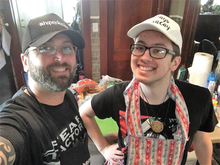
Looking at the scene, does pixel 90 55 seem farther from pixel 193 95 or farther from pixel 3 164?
pixel 3 164

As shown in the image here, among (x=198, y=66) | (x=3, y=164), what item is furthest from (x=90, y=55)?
(x=3, y=164)

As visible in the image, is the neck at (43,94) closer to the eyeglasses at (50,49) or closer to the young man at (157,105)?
the eyeglasses at (50,49)

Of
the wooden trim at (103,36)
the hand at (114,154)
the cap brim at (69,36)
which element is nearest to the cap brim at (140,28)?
the cap brim at (69,36)

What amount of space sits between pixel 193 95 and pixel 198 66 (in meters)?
0.83

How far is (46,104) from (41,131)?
128mm

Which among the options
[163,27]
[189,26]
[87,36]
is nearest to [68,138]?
[163,27]

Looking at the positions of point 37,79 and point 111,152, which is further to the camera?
point 111,152

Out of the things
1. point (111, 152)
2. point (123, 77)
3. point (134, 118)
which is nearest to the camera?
point (134, 118)

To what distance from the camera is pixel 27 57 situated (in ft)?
2.47

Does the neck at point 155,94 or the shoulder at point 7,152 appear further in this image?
the neck at point 155,94

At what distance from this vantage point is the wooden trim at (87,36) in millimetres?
2021

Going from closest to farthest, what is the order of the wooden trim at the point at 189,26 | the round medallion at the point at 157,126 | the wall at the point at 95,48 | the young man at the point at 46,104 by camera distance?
1. the young man at the point at 46,104
2. the round medallion at the point at 157,126
3. the wooden trim at the point at 189,26
4. the wall at the point at 95,48

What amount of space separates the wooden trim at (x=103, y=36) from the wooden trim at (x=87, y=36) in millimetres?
157

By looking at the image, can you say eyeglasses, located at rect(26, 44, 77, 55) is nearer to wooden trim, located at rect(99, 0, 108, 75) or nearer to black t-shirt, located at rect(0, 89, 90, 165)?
black t-shirt, located at rect(0, 89, 90, 165)
